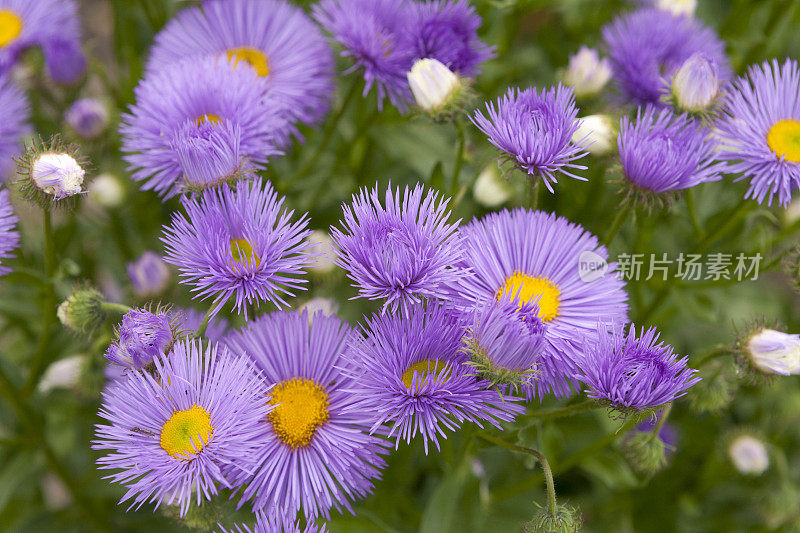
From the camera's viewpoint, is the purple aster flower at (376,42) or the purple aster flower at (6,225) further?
the purple aster flower at (376,42)

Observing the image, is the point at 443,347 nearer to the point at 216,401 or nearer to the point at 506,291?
the point at 506,291

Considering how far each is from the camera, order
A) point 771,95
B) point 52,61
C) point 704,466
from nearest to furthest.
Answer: point 771,95, point 52,61, point 704,466

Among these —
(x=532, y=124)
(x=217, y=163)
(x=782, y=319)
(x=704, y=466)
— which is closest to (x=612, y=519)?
(x=704, y=466)

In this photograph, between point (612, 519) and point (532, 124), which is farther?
point (612, 519)

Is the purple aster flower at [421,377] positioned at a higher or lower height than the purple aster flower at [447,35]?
lower

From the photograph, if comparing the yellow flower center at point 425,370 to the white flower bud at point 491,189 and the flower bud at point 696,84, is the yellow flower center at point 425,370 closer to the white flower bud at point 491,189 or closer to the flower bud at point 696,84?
the white flower bud at point 491,189

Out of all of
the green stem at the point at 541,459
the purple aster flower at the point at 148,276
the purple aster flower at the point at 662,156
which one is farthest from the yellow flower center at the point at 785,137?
the purple aster flower at the point at 148,276

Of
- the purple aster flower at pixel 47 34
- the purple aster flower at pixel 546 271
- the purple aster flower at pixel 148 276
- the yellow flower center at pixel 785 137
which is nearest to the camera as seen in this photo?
the purple aster flower at pixel 546 271
